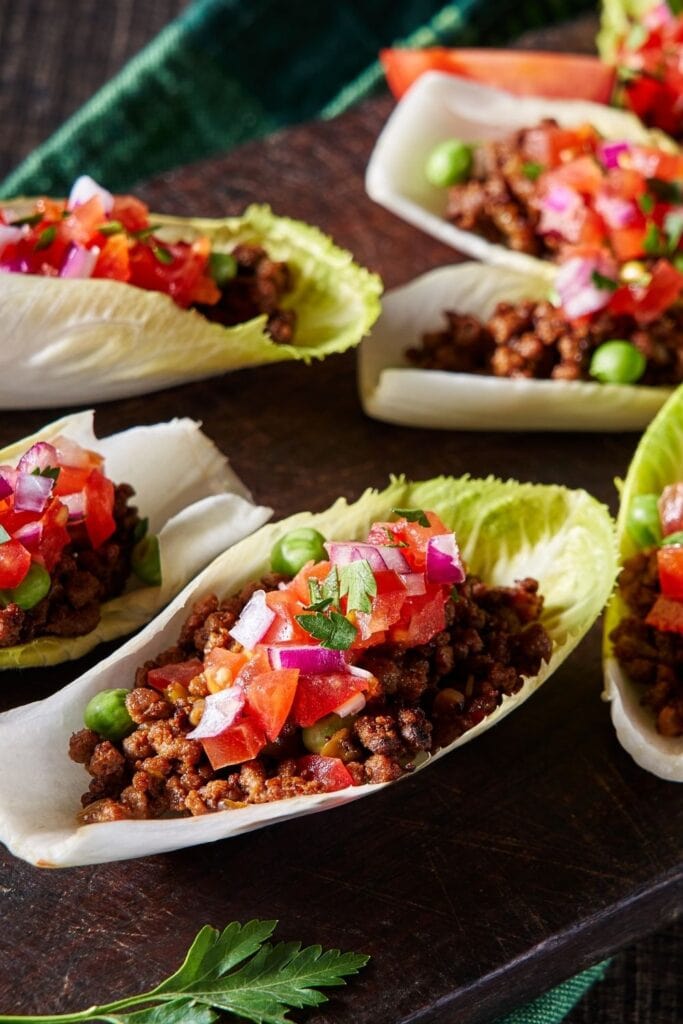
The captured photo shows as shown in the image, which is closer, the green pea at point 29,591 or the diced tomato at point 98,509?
the green pea at point 29,591

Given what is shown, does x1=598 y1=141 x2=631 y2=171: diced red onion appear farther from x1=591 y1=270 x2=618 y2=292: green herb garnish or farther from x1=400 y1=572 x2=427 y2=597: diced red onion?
x1=400 y1=572 x2=427 y2=597: diced red onion

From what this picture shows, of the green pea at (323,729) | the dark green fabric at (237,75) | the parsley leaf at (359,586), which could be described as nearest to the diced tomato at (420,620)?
the parsley leaf at (359,586)

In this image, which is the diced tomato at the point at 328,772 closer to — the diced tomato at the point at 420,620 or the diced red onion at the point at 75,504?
the diced tomato at the point at 420,620

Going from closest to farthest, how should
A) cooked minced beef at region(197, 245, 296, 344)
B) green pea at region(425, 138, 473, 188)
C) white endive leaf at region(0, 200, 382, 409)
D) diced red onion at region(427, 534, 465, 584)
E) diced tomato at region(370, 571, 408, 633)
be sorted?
diced tomato at region(370, 571, 408, 633) → diced red onion at region(427, 534, 465, 584) → white endive leaf at region(0, 200, 382, 409) → cooked minced beef at region(197, 245, 296, 344) → green pea at region(425, 138, 473, 188)

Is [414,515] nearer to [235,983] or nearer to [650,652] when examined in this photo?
[650,652]

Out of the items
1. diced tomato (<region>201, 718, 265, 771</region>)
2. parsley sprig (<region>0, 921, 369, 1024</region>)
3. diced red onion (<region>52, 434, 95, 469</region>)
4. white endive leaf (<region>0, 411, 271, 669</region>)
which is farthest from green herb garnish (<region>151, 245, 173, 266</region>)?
parsley sprig (<region>0, 921, 369, 1024</region>)

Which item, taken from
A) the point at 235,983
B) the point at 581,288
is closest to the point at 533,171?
the point at 581,288

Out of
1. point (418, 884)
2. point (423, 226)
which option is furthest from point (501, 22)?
point (418, 884)
